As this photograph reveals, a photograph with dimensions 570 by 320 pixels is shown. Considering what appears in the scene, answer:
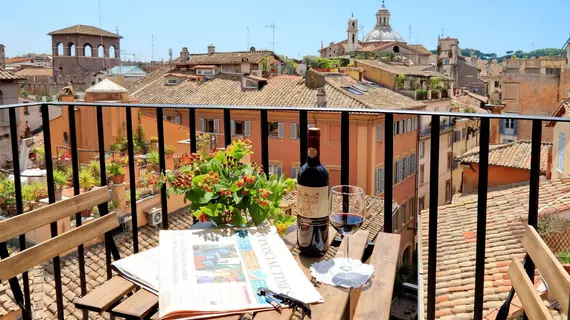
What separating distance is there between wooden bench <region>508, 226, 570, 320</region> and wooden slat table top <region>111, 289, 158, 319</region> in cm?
110

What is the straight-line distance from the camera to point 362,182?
79.2 ft

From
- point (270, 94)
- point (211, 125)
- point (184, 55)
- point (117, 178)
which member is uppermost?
point (184, 55)

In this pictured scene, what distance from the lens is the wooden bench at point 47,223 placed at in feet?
5.92

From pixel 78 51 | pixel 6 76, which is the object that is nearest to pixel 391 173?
pixel 6 76

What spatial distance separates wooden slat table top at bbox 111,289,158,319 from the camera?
5.03 ft

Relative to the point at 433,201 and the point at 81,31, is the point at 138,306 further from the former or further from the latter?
the point at 81,31

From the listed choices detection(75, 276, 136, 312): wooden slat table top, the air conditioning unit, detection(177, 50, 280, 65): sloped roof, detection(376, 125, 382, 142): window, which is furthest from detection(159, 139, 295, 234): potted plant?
detection(177, 50, 280, 65): sloped roof

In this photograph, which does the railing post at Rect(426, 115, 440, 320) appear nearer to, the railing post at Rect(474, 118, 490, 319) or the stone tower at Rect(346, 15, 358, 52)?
the railing post at Rect(474, 118, 490, 319)

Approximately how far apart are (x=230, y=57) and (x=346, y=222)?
118 ft

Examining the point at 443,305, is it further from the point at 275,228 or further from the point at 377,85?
the point at 377,85

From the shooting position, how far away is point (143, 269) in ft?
5.46

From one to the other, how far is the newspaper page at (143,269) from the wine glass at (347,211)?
603 millimetres

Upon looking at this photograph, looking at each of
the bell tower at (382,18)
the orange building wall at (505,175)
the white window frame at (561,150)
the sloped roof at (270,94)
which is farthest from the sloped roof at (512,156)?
the bell tower at (382,18)

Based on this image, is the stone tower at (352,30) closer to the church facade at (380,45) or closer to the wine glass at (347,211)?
the church facade at (380,45)
